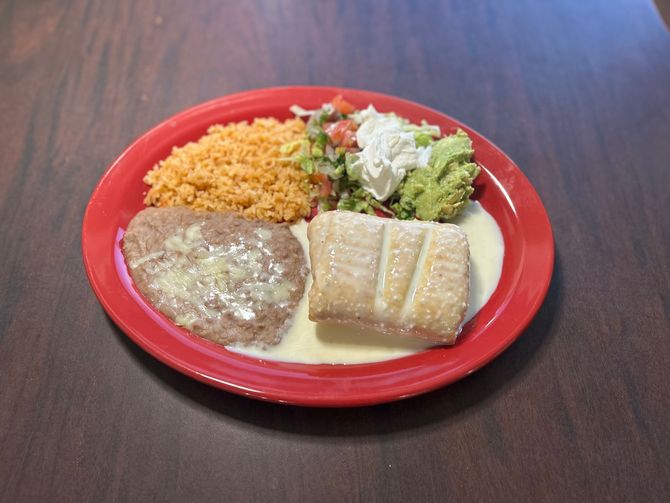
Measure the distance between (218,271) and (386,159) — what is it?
73cm

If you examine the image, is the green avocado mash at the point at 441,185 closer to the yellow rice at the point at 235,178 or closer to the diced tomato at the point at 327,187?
the diced tomato at the point at 327,187

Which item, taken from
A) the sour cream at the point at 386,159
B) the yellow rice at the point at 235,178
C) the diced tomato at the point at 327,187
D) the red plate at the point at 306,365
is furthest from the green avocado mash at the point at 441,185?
the yellow rice at the point at 235,178

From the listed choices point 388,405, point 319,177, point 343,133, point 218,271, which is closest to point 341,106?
point 343,133

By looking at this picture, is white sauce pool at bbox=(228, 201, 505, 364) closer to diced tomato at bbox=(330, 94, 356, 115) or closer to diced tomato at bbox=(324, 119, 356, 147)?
diced tomato at bbox=(324, 119, 356, 147)

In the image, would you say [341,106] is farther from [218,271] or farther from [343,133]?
[218,271]

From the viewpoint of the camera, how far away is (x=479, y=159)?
7.14 ft

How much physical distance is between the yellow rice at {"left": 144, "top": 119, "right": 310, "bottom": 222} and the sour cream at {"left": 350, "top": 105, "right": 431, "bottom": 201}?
246mm

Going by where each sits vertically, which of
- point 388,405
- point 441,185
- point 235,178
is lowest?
point 388,405

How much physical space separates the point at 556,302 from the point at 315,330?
2.82 ft

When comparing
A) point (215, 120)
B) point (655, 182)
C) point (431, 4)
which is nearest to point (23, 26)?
point (215, 120)

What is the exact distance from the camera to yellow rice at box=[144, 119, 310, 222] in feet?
6.69

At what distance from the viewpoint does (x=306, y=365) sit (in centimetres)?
161

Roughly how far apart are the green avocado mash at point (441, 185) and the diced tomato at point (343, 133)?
0.90ft

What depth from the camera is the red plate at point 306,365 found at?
1511 millimetres
